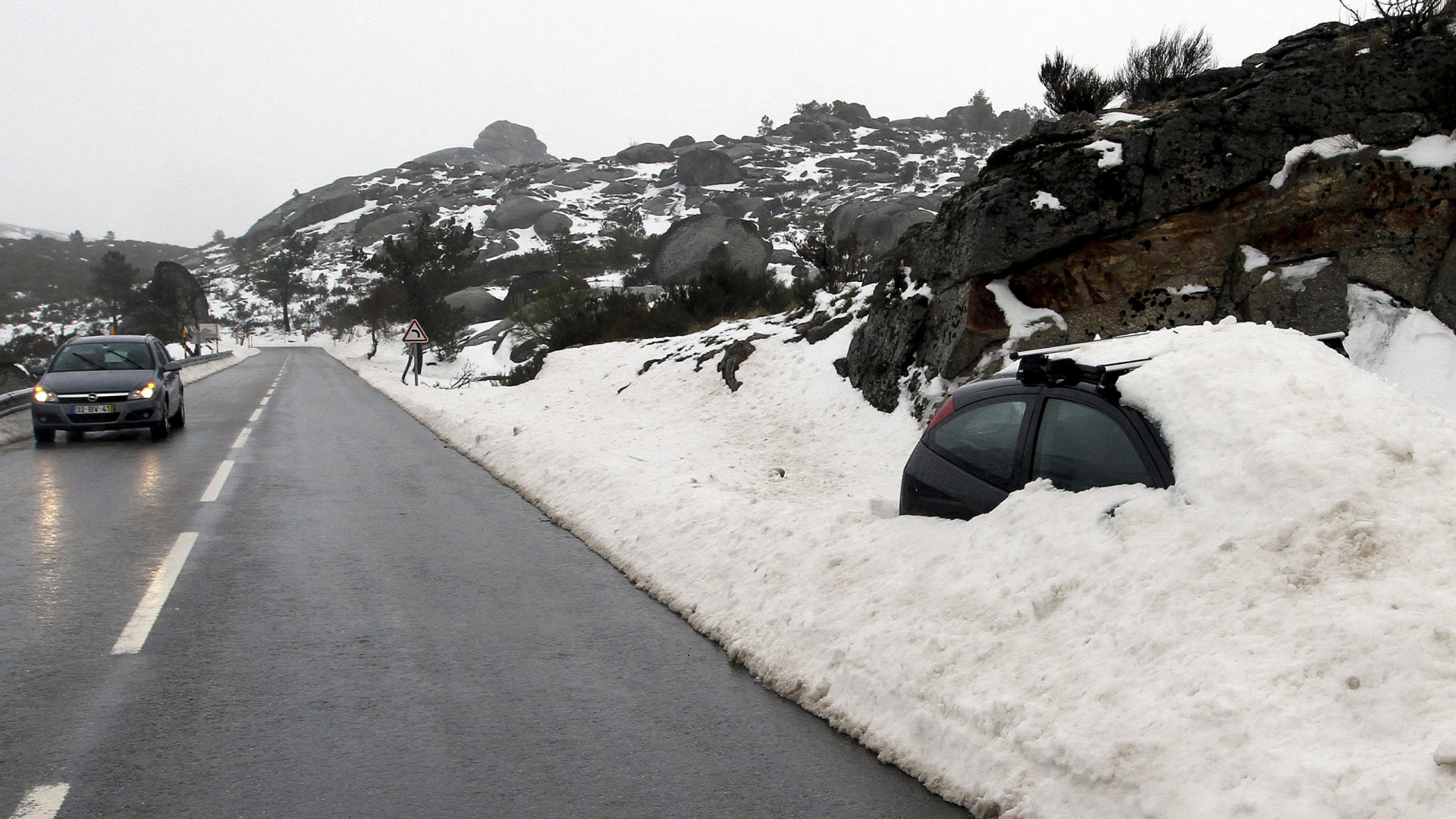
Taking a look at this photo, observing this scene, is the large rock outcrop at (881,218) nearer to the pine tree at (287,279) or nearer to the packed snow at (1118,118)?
the packed snow at (1118,118)

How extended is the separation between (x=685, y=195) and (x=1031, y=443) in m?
118

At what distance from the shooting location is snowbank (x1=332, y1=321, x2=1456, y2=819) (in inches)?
124

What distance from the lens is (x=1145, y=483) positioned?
441 cm

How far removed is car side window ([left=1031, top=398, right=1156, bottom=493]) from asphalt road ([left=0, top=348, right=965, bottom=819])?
1726 millimetres

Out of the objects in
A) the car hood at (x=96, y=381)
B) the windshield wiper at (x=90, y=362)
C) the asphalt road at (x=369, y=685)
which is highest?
the windshield wiper at (x=90, y=362)

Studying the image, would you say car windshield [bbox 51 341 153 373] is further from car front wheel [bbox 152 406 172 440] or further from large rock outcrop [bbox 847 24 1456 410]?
large rock outcrop [bbox 847 24 1456 410]

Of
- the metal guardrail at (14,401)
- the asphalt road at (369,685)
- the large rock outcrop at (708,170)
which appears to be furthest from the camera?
the large rock outcrop at (708,170)

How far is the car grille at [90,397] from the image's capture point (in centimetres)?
1427

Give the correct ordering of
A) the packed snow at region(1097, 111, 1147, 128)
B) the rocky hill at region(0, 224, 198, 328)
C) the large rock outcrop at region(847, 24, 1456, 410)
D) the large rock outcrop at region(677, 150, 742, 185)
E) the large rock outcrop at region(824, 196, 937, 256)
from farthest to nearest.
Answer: the large rock outcrop at region(677, 150, 742, 185) → the rocky hill at region(0, 224, 198, 328) → the large rock outcrop at region(824, 196, 937, 256) → the packed snow at region(1097, 111, 1147, 128) → the large rock outcrop at region(847, 24, 1456, 410)

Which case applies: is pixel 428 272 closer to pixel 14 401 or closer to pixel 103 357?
pixel 14 401

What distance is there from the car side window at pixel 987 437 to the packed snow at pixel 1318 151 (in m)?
7.01

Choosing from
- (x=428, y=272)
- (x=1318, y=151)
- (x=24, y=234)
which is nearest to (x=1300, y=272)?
(x=1318, y=151)

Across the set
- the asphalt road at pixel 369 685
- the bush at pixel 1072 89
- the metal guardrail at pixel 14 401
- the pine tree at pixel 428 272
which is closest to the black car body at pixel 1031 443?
the asphalt road at pixel 369 685

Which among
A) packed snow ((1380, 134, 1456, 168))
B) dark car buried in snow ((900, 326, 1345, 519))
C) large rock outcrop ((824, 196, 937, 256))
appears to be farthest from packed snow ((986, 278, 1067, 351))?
large rock outcrop ((824, 196, 937, 256))
